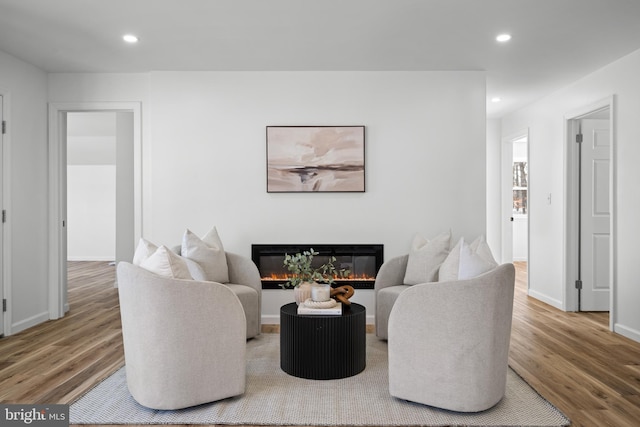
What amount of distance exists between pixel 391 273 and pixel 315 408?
1695mm

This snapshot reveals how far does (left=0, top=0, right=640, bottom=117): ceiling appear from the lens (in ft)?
10.5

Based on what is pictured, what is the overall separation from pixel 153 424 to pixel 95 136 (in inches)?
332

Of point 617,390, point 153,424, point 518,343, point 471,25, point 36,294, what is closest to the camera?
point 153,424

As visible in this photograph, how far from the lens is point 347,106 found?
4.62 meters

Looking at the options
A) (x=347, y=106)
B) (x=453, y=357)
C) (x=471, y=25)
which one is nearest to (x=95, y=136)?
(x=347, y=106)

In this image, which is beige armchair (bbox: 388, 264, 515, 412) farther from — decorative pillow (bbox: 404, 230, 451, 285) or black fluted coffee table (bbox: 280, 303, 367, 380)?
decorative pillow (bbox: 404, 230, 451, 285)

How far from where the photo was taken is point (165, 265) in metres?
2.50

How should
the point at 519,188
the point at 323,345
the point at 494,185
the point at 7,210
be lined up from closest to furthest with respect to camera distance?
the point at 323,345, the point at 7,210, the point at 494,185, the point at 519,188

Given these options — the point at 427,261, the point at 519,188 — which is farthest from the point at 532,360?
the point at 519,188

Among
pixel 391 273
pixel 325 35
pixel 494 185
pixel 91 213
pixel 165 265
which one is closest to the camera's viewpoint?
pixel 165 265

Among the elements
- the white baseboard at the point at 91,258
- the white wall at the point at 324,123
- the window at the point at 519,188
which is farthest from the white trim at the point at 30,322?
the window at the point at 519,188

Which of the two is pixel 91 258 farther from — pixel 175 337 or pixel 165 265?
pixel 175 337

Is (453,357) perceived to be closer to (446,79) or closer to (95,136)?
(446,79)
